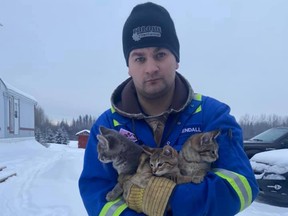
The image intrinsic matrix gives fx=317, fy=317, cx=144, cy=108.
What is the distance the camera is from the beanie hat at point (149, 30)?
221cm

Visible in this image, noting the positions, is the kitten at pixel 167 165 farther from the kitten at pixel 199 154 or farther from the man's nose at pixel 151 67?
the man's nose at pixel 151 67

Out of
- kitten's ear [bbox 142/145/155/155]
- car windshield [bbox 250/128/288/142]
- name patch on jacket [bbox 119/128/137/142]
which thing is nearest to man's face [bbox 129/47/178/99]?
name patch on jacket [bbox 119/128/137/142]

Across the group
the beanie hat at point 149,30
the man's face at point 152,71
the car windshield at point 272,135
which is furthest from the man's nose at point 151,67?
the car windshield at point 272,135

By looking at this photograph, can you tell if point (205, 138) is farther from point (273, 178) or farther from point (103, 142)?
point (273, 178)

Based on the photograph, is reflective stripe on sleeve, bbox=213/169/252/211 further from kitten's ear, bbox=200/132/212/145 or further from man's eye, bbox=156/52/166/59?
man's eye, bbox=156/52/166/59

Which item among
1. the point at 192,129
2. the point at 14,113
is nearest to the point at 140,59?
the point at 192,129

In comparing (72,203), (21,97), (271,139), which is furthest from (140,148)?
(21,97)

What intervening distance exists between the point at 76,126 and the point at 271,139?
105m

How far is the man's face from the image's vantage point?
6.96 ft

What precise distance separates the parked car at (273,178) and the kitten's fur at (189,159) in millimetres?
5970

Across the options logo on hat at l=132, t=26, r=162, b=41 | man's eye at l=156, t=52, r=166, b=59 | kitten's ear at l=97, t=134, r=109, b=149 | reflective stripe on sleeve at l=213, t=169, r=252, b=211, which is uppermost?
logo on hat at l=132, t=26, r=162, b=41

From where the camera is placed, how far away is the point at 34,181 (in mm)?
9688

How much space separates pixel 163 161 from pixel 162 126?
37 cm

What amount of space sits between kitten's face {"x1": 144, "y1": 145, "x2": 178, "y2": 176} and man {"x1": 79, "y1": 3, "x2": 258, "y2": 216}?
0.05 meters
